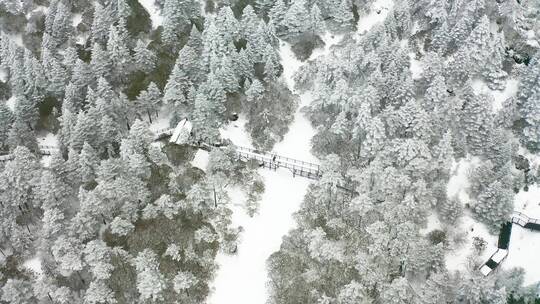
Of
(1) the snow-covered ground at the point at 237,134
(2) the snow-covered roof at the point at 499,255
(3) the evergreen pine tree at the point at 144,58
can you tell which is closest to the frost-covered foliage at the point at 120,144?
(3) the evergreen pine tree at the point at 144,58

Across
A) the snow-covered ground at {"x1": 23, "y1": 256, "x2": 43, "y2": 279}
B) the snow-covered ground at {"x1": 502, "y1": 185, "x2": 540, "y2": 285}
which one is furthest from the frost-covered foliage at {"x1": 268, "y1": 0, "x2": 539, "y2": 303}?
the snow-covered ground at {"x1": 23, "y1": 256, "x2": 43, "y2": 279}

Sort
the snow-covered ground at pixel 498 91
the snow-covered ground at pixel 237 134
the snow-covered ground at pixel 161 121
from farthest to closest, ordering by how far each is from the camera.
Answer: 1. the snow-covered ground at pixel 161 121
2. the snow-covered ground at pixel 498 91
3. the snow-covered ground at pixel 237 134

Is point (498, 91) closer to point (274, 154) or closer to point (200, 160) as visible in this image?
point (274, 154)

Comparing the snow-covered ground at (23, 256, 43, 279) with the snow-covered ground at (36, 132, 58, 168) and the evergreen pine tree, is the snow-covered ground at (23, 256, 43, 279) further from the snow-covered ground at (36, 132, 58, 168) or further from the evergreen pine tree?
the evergreen pine tree

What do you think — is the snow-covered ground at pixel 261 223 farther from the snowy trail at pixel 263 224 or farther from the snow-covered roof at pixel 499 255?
the snow-covered roof at pixel 499 255

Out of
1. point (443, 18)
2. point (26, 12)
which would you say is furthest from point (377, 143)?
point (26, 12)

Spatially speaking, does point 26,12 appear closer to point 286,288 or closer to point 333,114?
point 333,114

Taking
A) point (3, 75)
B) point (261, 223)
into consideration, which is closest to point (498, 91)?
point (261, 223)
